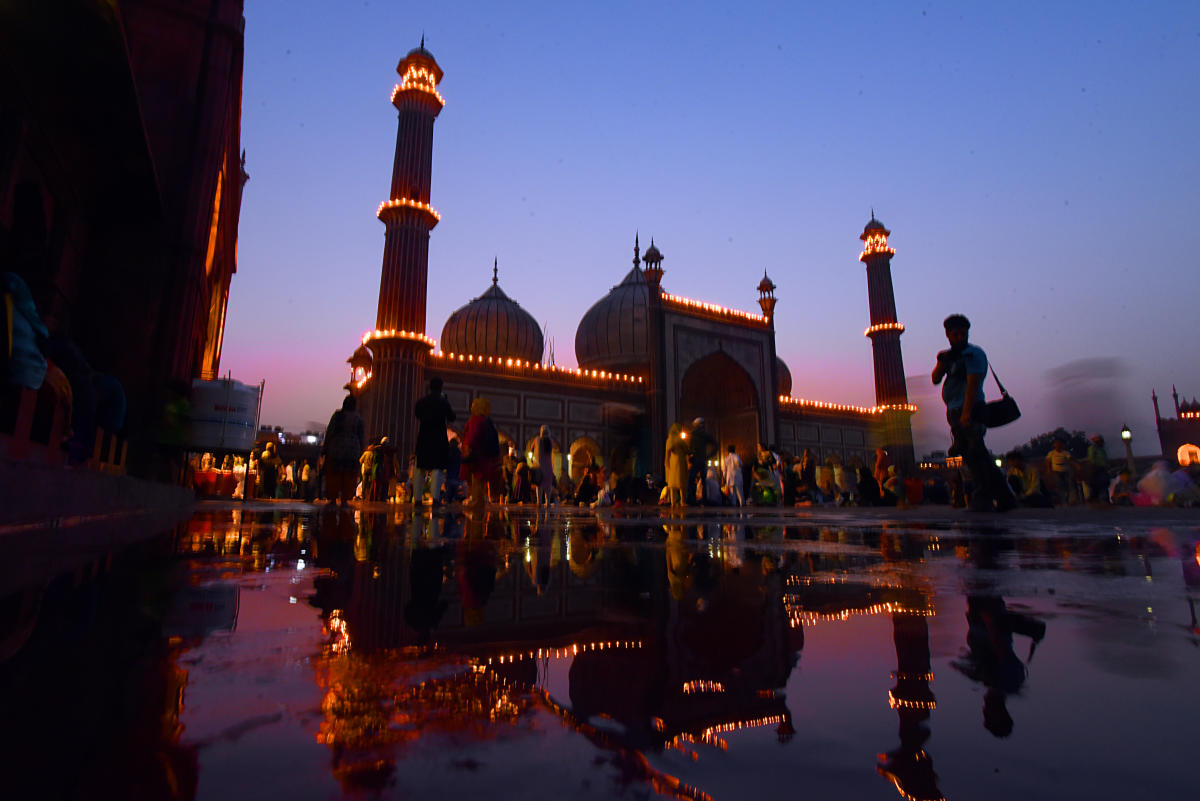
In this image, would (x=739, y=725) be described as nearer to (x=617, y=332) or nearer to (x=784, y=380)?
(x=617, y=332)

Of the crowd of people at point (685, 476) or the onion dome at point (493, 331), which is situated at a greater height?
the onion dome at point (493, 331)

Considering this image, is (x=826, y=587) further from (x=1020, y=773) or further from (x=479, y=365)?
(x=479, y=365)

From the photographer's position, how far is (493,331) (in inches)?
936

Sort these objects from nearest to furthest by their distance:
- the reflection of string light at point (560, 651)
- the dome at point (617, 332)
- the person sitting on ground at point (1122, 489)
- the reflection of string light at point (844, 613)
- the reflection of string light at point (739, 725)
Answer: the reflection of string light at point (739, 725) → the reflection of string light at point (560, 651) → the reflection of string light at point (844, 613) → the person sitting on ground at point (1122, 489) → the dome at point (617, 332)

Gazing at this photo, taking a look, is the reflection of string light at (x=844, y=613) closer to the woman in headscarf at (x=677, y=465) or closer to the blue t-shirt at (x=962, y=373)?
the blue t-shirt at (x=962, y=373)

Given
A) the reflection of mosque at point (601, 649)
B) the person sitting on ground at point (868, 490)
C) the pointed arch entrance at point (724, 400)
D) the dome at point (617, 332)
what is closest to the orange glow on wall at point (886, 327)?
the pointed arch entrance at point (724, 400)

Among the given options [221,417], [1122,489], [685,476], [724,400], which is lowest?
[1122,489]

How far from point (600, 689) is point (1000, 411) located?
14.2ft

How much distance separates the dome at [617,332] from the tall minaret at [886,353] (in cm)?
914

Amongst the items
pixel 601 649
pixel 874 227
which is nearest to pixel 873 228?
pixel 874 227

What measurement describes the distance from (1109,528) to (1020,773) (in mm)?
3056

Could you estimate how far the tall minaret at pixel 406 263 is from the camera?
16.2 metres

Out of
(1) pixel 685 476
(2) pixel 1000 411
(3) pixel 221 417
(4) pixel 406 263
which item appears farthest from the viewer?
(4) pixel 406 263

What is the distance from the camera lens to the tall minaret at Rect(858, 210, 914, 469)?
25484 millimetres
